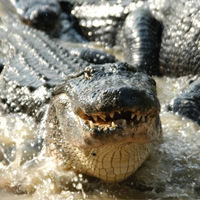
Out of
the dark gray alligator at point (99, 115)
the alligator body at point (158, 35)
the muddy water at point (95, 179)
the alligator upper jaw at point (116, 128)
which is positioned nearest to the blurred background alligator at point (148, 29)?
the alligator body at point (158, 35)

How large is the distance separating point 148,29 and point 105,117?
3.45m

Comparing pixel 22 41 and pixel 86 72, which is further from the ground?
pixel 86 72

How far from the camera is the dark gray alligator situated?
6.76ft

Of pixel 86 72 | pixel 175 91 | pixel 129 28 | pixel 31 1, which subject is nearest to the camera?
pixel 86 72

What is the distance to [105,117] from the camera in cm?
215

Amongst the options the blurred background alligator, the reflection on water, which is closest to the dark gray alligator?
the reflection on water

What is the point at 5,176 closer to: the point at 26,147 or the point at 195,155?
the point at 26,147

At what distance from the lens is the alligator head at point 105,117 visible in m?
2.05

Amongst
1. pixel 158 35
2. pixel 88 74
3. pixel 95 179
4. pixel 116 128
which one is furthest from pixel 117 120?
pixel 158 35

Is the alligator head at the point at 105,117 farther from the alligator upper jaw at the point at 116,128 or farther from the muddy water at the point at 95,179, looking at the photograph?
the muddy water at the point at 95,179

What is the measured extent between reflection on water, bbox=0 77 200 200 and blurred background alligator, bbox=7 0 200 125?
769 mm

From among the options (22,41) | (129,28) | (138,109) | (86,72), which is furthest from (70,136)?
(129,28)

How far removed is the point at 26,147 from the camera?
3178 mm

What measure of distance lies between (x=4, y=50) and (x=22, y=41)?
364mm
